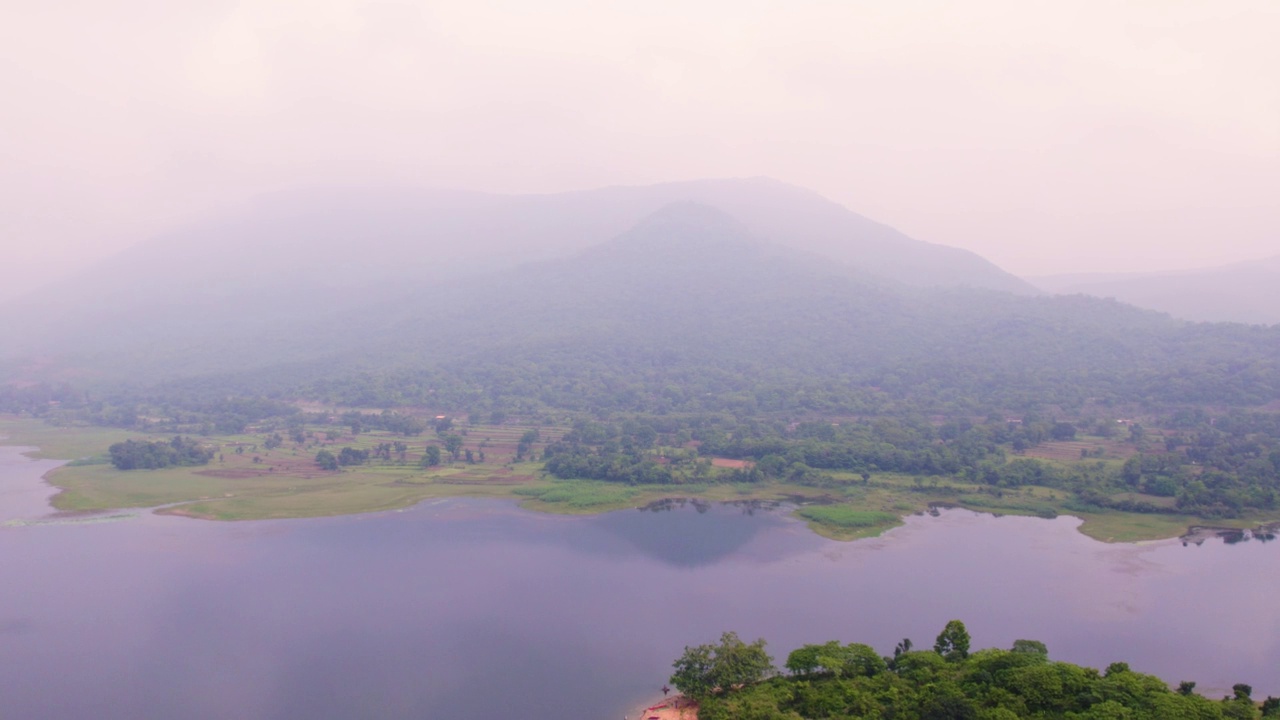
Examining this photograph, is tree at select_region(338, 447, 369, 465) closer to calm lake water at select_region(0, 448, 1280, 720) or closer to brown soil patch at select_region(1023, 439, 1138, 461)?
calm lake water at select_region(0, 448, 1280, 720)

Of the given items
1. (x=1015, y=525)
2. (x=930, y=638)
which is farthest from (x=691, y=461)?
(x=930, y=638)

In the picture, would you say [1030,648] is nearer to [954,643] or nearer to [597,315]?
[954,643]

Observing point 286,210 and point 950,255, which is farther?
point 286,210

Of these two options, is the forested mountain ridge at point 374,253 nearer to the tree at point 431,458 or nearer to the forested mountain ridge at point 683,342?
the forested mountain ridge at point 683,342

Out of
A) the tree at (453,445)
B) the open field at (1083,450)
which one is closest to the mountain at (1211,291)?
the open field at (1083,450)

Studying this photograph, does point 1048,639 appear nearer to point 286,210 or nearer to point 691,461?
point 691,461

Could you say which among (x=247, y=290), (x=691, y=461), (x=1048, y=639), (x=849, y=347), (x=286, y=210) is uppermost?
(x=286, y=210)

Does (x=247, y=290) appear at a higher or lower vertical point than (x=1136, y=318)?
higher

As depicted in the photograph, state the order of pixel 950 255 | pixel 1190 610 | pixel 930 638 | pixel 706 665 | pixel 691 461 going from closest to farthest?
pixel 706 665
pixel 930 638
pixel 1190 610
pixel 691 461
pixel 950 255
